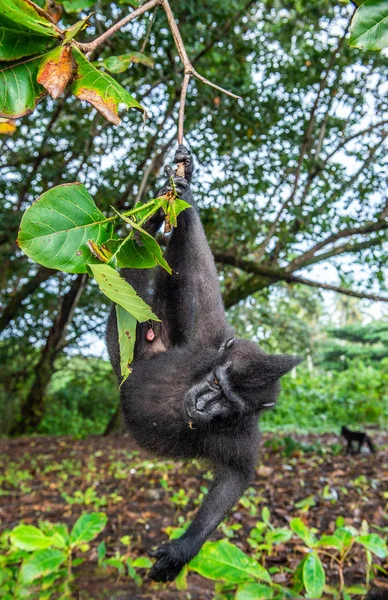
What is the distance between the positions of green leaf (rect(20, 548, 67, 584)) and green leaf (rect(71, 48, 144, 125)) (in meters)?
2.73

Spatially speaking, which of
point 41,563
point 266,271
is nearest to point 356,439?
point 266,271

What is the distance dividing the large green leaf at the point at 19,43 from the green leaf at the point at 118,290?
70 cm

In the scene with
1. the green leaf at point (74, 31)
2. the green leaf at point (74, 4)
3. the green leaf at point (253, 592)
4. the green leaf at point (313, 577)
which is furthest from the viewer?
the green leaf at point (313, 577)

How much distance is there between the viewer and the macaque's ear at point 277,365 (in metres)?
2.75

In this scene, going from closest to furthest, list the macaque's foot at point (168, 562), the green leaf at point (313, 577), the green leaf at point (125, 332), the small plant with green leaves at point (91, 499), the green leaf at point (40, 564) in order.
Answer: the green leaf at point (125, 332), the green leaf at point (313, 577), the macaque's foot at point (168, 562), the green leaf at point (40, 564), the small plant with green leaves at point (91, 499)

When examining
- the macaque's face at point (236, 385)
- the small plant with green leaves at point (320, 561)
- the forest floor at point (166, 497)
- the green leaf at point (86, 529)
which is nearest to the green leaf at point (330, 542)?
the small plant with green leaves at point (320, 561)

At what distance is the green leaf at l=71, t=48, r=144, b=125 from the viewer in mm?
1540

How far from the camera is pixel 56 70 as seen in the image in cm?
150

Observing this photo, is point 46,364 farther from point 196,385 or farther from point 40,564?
point 196,385

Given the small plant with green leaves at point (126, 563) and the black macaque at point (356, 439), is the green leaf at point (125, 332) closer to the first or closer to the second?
the small plant with green leaves at point (126, 563)

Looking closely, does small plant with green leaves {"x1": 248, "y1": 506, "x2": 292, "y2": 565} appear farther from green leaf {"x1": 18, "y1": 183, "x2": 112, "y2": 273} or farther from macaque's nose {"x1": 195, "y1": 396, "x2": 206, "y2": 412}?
green leaf {"x1": 18, "y1": 183, "x2": 112, "y2": 273}

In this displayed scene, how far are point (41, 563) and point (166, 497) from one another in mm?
2648

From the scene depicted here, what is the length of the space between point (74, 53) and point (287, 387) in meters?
14.3

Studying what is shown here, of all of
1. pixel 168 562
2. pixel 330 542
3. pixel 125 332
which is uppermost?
pixel 125 332
